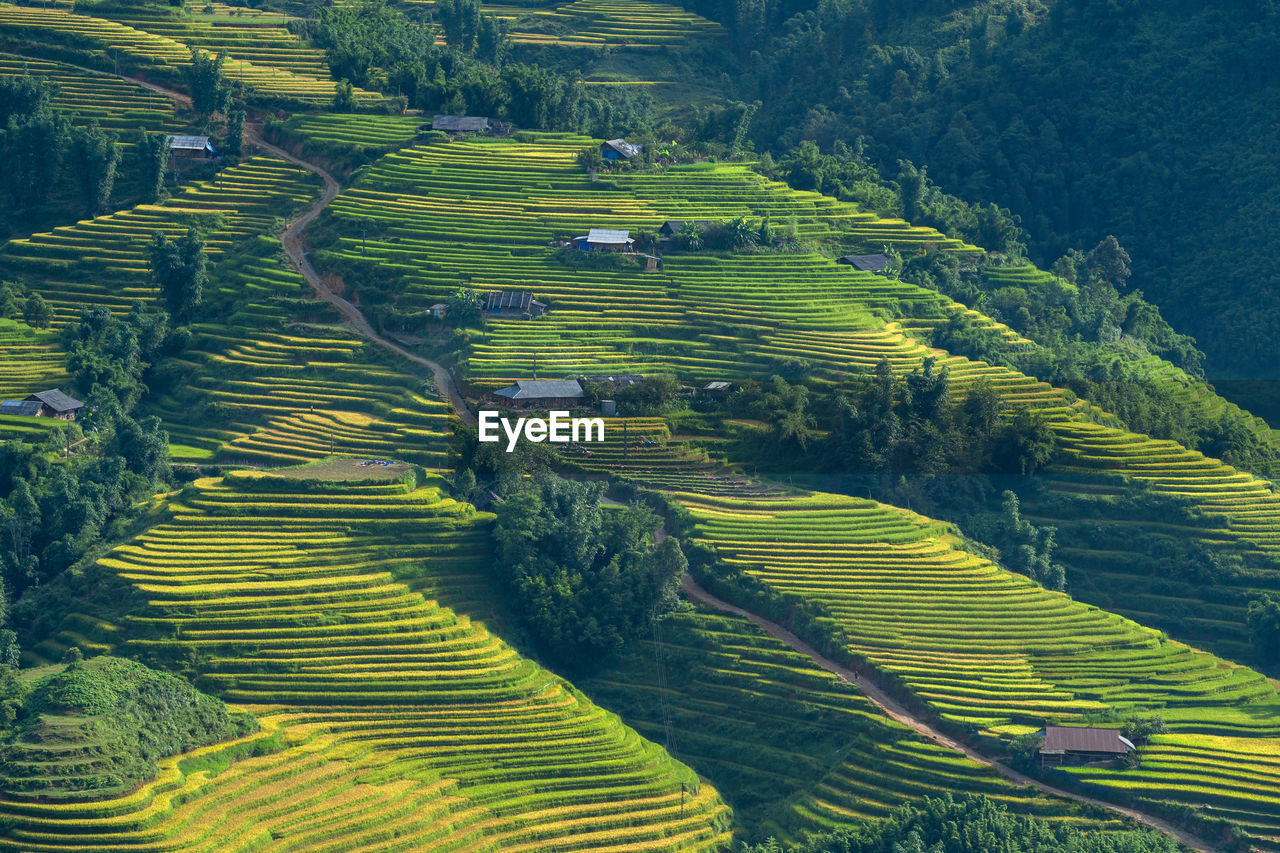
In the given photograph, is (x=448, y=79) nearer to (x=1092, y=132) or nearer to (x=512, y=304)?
(x=512, y=304)

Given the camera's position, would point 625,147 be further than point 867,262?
Yes

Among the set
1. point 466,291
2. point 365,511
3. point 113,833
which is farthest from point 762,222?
point 113,833

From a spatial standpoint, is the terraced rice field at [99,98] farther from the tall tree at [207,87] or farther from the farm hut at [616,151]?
the farm hut at [616,151]

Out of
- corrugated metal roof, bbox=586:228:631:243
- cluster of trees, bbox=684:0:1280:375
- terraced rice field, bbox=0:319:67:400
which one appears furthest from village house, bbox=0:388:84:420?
cluster of trees, bbox=684:0:1280:375

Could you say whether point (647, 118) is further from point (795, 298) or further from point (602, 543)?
point (602, 543)

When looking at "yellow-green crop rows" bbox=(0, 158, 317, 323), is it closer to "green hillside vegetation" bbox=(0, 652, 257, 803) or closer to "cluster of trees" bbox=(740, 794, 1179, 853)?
"green hillside vegetation" bbox=(0, 652, 257, 803)

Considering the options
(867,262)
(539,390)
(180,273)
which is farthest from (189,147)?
(867,262)

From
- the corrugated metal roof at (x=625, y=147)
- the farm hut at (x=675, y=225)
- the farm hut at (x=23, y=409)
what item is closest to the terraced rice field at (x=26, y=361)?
the farm hut at (x=23, y=409)
